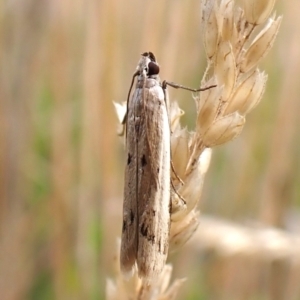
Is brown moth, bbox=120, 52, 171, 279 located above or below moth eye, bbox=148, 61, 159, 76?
below

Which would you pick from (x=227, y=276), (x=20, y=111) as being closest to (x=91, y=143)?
(x=20, y=111)

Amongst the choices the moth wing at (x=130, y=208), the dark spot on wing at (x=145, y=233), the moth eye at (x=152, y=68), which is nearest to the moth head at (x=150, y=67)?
the moth eye at (x=152, y=68)

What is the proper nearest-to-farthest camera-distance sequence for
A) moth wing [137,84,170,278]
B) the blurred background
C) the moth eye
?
1. moth wing [137,84,170,278]
2. the moth eye
3. the blurred background

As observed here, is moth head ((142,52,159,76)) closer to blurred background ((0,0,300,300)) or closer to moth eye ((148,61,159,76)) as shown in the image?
moth eye ((148,61,159,76))

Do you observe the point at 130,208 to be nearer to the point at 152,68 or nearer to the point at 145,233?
the point at 145,233

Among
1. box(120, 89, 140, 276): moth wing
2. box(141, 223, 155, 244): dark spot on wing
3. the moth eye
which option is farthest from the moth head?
box(141, 223, 155, 244): dark spot on wing

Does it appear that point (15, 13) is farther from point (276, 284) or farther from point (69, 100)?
point (276, 284)

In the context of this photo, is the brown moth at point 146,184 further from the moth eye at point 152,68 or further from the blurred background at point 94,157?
the blurred background at point 94,157
